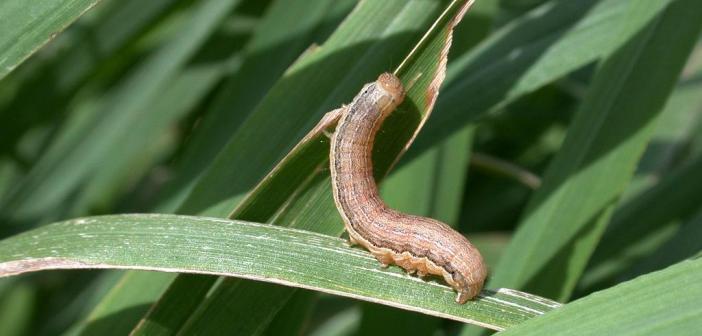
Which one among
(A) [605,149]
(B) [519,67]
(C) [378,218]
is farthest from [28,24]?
(A) [605,149]

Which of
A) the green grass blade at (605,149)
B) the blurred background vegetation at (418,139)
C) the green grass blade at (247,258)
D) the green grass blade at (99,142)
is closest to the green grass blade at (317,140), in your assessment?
the blurred background vegetation at (418,139)

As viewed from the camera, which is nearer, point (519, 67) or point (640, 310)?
point (640, 310)

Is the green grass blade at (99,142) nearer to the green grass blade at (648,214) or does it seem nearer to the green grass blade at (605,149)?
the green grass blade at (605,149)

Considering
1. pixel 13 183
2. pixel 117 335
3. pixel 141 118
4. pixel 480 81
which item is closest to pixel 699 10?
pixel 480 81

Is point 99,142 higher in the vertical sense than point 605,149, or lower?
lower

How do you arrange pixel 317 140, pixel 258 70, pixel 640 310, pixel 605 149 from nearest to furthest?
1. pixel 640 310
2. pixel 317 140
3. pixel 605 149
4. pixel 258 70

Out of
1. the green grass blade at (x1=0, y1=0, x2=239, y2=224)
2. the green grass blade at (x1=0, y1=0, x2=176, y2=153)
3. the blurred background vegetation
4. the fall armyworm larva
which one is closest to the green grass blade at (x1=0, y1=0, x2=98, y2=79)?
the blurred background vegetation

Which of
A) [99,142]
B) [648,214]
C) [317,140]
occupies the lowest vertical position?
[648,214]

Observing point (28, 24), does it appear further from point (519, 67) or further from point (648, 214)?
point (648, 214)

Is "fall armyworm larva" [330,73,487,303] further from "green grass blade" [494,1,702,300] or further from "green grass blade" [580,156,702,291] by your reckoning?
"green grass blade" [580,156,702,291]
